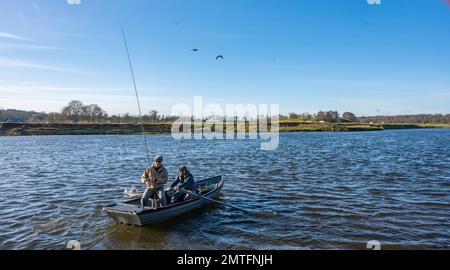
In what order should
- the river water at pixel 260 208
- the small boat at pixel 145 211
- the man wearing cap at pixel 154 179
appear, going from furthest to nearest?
the man wearing cap at pixel 154 179
the small boat at pixel 145 211
the river water at pixel 260 208

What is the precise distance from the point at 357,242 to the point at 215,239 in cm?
504

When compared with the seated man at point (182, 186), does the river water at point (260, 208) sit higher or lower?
lower

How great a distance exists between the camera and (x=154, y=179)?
14438mm

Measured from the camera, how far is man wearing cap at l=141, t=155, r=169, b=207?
1437 centimetres

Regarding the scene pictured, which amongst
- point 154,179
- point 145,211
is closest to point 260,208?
point 154,179

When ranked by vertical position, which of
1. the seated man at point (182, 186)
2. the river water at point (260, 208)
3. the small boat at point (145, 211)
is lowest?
the river water at point (260, 208)

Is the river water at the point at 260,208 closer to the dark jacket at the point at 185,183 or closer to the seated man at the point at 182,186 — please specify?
the seated man at the point at 182,186

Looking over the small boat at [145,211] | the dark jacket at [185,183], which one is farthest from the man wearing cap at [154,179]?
the dark jacket at [185,183]

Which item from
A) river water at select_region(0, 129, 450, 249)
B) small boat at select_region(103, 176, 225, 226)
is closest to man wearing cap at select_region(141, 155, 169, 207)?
small boat at select_region(103, 176, 225, 226)

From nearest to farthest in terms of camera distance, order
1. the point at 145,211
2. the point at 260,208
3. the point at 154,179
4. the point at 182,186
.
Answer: the point at 145,211 < the point at 154,179 < the point at 182,186 < the point at 260,208

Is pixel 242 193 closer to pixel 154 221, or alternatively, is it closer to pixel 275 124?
pixel 154 221

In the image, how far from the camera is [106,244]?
41.7ft

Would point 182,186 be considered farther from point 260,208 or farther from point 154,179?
point 260,208

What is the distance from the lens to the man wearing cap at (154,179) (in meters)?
14.4
